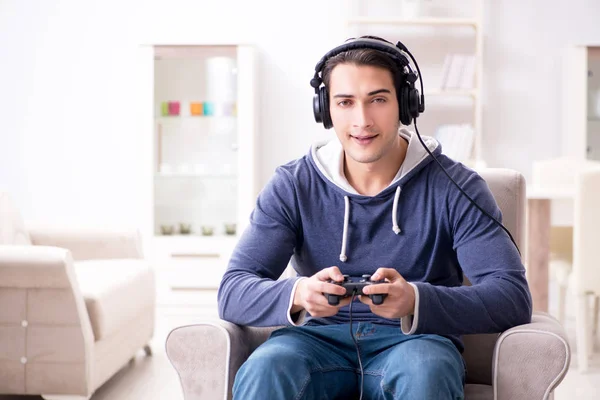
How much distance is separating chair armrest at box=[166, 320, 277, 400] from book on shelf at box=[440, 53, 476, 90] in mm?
3308

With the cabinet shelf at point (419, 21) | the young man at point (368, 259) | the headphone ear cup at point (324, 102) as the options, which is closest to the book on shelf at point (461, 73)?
the cabinet shelf at point (419, 21)

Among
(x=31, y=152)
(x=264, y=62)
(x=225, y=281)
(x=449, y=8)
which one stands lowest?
(x=225, y=281)

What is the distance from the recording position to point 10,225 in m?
3.22

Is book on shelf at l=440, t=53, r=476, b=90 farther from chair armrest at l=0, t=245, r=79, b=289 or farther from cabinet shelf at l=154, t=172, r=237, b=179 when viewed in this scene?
chair armrest at l=0, t=245, r=79, b=289

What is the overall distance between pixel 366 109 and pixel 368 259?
0.32m

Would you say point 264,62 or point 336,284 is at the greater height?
point 264,62

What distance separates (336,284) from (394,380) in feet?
0.66

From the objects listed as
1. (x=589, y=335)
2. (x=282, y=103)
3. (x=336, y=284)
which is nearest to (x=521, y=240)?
(x=336, y=284)

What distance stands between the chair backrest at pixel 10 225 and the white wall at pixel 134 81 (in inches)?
58.4

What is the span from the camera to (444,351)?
1498mm

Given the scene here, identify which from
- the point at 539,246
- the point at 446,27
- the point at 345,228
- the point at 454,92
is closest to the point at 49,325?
A: the point at 345,228

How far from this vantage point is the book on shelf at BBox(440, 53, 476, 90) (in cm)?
458

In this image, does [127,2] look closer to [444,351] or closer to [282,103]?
[282,103]

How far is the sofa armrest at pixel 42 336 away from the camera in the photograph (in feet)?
8.52
